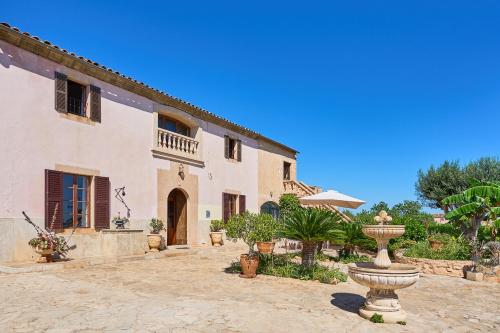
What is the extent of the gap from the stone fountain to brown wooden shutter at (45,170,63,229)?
353 inches

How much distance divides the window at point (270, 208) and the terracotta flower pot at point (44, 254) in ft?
45.6

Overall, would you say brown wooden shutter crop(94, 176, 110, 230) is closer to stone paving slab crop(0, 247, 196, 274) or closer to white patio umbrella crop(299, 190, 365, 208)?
stone paving slab crop(0, 247, 196, 274)

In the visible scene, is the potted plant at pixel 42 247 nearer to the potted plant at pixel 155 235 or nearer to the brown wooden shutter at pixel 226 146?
the potted plant at pixel 155 235

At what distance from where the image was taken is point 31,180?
38.2 feet

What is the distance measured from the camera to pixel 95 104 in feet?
45.2

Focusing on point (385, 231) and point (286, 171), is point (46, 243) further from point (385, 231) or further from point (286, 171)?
point (286, 171)

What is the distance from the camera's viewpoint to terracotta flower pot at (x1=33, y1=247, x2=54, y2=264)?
1107 centimetres

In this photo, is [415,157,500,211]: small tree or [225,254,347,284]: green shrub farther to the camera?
[415,157,500,211]: small tree

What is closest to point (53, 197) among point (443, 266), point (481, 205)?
point (443, 266)

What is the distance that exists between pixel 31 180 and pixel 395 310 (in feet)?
32.6

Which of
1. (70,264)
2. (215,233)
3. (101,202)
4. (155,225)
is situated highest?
(101,202)

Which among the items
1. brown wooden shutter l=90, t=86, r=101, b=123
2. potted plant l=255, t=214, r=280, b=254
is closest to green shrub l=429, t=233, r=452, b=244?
potted plant l=255, t=214, r=280, b=254

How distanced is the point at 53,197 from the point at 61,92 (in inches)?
125

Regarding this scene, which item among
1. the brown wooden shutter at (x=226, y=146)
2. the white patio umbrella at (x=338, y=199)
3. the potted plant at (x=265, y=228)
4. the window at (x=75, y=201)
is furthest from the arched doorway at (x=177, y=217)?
the potted plant at (x=265, y=228)
